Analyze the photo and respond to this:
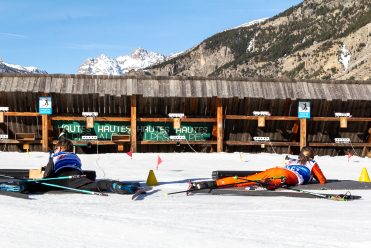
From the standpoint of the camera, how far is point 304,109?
24750 mm

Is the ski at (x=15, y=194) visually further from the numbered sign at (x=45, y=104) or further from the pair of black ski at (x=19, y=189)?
the numbered sign at (x=45, y=104)

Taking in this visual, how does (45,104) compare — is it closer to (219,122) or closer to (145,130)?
(145,130)

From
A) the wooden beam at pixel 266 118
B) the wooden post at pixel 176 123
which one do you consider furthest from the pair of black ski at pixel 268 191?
the wooden beam at pixel 266 118

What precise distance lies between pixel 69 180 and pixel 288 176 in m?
4.51

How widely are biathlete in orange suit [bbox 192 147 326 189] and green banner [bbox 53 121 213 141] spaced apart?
12.8 metres

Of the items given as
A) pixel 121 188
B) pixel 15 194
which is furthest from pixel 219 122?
pixel 15 194

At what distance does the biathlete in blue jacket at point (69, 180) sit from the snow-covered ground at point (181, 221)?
473 millimetres

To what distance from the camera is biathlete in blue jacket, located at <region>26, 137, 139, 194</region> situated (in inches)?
409

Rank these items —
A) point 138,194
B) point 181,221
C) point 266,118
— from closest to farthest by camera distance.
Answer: point 181,221
point 138,194
point 266,118

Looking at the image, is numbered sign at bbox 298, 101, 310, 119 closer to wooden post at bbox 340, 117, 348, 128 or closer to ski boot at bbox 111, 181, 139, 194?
wooden post at bbox 340, 117, 348, 128

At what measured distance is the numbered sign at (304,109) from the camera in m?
24.7

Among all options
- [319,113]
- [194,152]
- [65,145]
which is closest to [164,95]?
[194,152]

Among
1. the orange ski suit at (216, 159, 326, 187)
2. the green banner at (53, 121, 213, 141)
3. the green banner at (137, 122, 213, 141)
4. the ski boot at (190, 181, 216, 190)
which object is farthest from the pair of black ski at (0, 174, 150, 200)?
the green banner at (137, 122, 213, 141)

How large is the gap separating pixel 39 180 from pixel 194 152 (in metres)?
14.7
